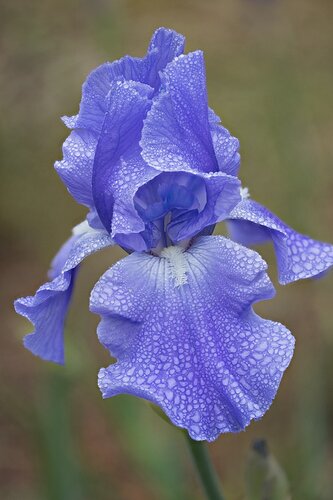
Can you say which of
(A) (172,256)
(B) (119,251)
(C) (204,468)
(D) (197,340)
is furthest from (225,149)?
(B) (119,251)

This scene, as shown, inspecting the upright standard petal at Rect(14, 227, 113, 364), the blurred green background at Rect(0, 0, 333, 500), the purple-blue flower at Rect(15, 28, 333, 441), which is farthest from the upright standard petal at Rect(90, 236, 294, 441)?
the blurred green background at Rect(0, 0, 333, 500)

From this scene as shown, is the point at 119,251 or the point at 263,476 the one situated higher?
the point at 263,476

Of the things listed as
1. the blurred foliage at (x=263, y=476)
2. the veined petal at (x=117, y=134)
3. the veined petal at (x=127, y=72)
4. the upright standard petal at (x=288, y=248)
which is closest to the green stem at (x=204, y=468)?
the blurred foliage at (x=263, y=476)

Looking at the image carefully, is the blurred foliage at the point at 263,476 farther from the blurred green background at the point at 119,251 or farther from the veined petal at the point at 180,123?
the veined petal at the point at 180,123

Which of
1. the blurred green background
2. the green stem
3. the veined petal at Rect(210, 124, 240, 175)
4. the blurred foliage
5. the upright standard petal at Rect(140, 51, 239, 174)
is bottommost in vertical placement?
the blurred green background

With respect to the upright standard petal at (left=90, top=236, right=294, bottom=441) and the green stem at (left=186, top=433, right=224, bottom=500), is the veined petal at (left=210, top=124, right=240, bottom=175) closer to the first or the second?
the upright standard petal at (left=90, top=236, right=294, bottom=441)

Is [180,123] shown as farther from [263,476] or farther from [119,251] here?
[119,251]

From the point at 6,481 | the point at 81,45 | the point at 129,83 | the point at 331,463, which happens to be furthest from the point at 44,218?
the point at 129,83
